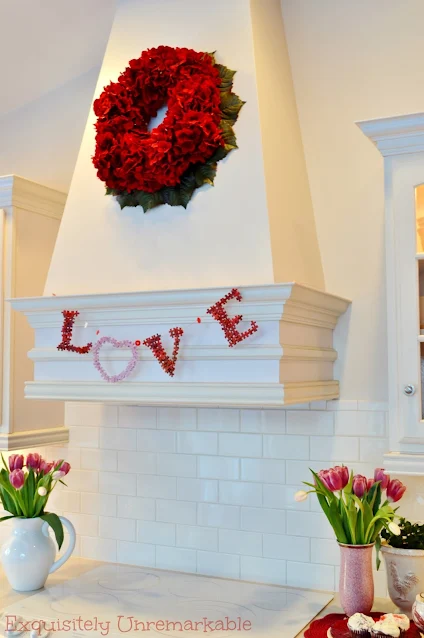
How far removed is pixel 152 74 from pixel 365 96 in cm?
73

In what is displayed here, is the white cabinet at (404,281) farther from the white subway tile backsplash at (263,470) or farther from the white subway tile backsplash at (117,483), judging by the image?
the white subway tile backsplash at (117,483)

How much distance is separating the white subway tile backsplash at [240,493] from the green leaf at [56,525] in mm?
569

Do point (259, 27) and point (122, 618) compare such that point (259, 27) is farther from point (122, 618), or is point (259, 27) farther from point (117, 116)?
A: point (122, 618)

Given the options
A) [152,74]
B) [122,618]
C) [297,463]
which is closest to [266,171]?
Result: [152,74]

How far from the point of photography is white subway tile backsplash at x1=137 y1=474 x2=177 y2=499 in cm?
268

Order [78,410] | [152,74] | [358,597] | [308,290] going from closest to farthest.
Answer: [358,597] < [308,290] < [152,74] < [78,410]

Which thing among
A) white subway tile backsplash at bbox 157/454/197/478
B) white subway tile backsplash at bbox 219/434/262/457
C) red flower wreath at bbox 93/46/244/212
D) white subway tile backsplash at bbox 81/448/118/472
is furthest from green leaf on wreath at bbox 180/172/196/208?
white subway tile backsplash at bbox 81/448/118/472

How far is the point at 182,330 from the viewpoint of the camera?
2129 millimetres

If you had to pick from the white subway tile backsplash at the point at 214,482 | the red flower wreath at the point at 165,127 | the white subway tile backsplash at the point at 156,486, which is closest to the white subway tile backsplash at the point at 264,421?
the white subway tile backsplash at the point at 214,482

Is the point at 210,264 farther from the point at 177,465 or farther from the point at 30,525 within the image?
the point at 30,525

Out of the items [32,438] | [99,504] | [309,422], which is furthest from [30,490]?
[309,422]

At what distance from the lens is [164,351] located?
2146 millimetres

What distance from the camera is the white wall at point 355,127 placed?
7.93 ft

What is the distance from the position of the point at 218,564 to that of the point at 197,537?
12 centimetres
